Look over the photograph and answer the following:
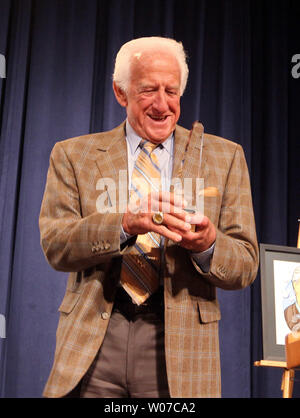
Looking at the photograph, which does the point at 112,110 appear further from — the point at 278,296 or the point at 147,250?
the point at 147,250

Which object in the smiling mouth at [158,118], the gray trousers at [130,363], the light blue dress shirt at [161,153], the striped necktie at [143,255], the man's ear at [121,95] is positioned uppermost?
the man's ear at [121,95]

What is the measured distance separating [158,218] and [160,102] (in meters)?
0.39

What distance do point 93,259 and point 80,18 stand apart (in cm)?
189

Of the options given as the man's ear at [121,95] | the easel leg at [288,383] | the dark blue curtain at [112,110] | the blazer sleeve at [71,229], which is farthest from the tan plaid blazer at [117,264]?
the dark blue curtain at [112,110]

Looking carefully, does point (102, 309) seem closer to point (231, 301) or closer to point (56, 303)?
point (56, 303)

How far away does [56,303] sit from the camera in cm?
264

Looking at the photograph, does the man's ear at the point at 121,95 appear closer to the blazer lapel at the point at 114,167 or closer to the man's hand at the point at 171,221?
the blazer lapel at the point at 114,167

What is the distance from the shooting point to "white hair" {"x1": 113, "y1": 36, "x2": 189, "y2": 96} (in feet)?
5.13

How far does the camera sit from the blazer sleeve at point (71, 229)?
131 centimetres

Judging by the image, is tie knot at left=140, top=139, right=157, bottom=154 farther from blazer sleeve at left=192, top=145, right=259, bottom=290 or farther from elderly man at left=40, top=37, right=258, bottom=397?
blazer sleeve at left=192, top=145, right=259, bottom=290

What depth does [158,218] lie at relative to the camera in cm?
125

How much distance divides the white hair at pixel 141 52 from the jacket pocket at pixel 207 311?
1.94 feet

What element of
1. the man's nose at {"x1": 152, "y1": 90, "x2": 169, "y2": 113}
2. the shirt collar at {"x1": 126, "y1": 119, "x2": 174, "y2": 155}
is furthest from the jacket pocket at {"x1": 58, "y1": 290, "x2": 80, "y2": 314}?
the man's nose at {"x1": 152, "y1": 90, "x2": 169, "y2": 113}

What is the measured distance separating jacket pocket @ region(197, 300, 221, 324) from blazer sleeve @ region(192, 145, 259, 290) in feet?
0.17
